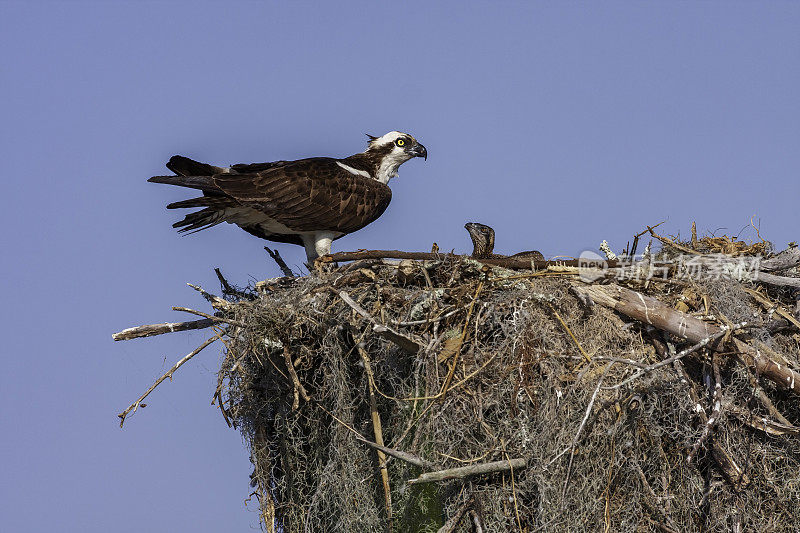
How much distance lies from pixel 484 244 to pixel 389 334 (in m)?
1.89

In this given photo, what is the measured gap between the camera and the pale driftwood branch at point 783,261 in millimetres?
6691

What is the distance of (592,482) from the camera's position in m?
5.65

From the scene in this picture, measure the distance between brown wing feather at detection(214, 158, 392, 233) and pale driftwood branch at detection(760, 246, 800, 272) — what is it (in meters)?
3.44

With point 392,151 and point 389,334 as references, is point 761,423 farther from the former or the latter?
point 392,151

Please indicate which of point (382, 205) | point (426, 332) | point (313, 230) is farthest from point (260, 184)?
point (426, 332)

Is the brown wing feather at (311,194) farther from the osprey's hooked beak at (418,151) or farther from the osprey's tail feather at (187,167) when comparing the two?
the osprey's hooked beak at (418,151)

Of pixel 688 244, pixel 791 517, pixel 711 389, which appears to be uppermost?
pixel 688 244

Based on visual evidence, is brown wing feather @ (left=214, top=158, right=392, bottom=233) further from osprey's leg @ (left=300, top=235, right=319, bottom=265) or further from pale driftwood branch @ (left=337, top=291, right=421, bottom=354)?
pale driftwood branch @ (left=337, top=291, right=421, bottom=354)

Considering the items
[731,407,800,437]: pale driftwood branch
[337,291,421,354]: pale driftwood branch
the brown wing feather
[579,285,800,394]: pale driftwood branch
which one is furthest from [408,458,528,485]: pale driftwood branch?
the brown wing feather

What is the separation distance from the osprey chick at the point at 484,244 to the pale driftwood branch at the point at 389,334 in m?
1.64

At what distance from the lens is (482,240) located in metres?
7.42

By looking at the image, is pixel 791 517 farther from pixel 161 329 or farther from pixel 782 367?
pixel 161 329

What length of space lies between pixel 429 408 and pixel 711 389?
66.8 inches

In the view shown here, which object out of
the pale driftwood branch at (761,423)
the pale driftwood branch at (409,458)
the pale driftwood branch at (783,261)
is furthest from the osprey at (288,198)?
the pale driftwood branch at (761,423)
